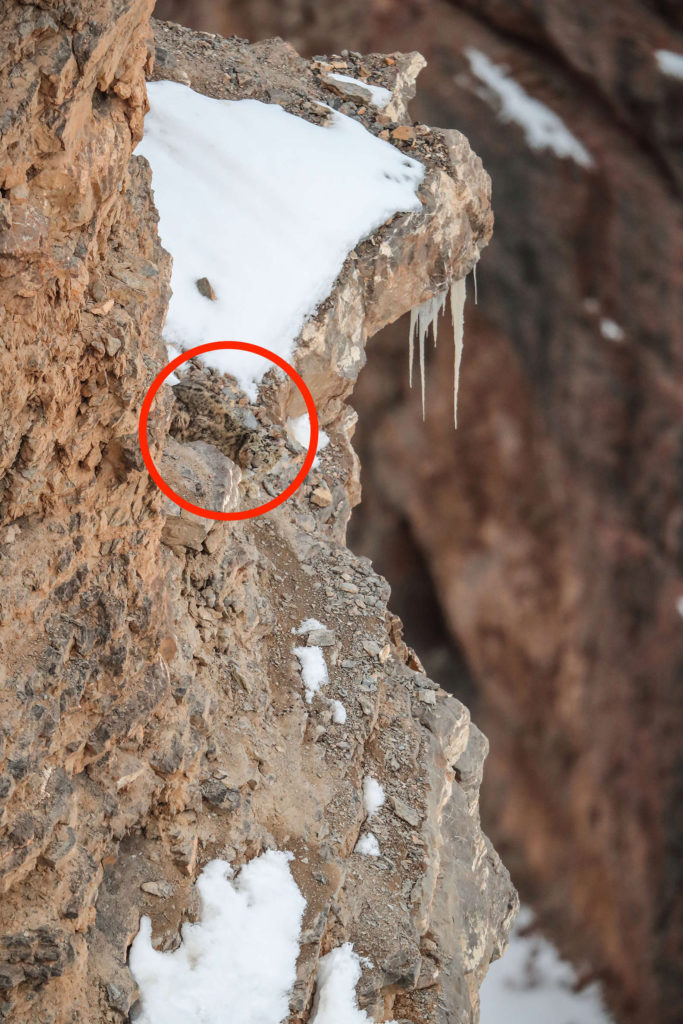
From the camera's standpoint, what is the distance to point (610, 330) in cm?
970

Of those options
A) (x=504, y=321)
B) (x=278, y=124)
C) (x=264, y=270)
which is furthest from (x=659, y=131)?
(x=264, y=270)

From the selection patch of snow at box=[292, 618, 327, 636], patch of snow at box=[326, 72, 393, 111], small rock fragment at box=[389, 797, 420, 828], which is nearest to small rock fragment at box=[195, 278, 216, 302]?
patch of snow at box=[292, 618, 327, 636]

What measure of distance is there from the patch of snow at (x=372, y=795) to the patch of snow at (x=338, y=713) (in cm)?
37

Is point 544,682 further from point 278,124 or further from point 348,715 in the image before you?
point 278,124

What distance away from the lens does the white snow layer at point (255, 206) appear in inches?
253

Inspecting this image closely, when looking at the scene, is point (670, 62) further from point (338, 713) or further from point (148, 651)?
point (148, 651)

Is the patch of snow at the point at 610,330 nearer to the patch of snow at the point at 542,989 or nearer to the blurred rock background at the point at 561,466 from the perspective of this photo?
the blurred rock background at the point at 561,466

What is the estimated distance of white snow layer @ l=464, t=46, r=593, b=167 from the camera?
28.3 ft

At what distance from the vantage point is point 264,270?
6738mm

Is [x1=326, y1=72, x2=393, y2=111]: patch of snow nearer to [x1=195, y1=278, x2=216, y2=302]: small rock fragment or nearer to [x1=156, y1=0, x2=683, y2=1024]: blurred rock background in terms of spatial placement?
[x1=156, y1=0, x2=683, y2=1024]: blurred rock background

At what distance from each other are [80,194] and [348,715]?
357 centimetres

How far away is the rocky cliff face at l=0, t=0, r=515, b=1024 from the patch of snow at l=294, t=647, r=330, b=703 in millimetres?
82

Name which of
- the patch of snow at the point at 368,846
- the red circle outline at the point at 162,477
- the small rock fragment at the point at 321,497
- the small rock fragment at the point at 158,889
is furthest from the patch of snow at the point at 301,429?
the small rock fragment at the point at 158,889

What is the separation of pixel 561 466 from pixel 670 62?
12.6ft
